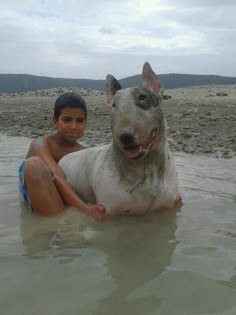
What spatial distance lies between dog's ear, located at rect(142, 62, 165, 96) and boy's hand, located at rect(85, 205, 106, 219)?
120 centimetres

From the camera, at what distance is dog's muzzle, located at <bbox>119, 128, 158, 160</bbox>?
3985 mm

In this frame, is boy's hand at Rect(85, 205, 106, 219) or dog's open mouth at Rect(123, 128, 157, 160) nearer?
dog's open mouth at Rect(123, 128, 157, 160)

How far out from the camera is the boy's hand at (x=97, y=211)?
457 centimetres

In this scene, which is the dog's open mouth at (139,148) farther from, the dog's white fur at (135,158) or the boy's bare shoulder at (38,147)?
the boy's bare shoulder at (38,147)

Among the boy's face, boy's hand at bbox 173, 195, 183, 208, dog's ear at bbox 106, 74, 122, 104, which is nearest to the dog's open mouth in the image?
dog's ear at bbox 106, 74, 122, 104

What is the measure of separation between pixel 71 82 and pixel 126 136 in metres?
44.4

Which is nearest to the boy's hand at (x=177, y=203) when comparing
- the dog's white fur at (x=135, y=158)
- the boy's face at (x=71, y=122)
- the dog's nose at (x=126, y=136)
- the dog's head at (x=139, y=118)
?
the dog's white fur at (x=135, y=158)

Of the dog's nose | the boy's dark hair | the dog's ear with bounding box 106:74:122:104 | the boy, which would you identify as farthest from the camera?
the boy's dark hair

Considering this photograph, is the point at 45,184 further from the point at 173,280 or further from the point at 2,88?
the point at 2,88

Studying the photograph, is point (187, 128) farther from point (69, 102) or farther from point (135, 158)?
point (135, 158)

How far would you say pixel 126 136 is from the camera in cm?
396

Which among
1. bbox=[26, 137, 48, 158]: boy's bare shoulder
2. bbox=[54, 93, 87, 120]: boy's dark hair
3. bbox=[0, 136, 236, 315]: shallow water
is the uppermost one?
bbox=[54, 93, 87, 120]: boy's dark hair

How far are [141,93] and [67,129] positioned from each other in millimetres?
1526

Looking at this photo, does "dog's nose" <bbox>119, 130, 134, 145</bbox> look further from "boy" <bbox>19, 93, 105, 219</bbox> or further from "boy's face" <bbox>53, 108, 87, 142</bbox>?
"boy's face" <bbox>53, 108, 87, 142</bbox>
